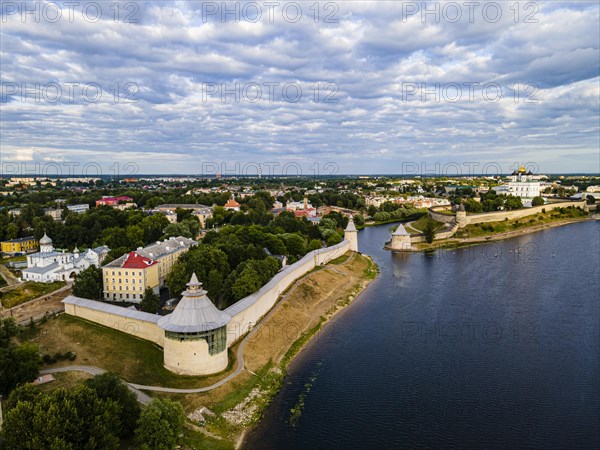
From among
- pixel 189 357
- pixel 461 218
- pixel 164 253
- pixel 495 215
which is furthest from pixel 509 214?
pixel 189 357

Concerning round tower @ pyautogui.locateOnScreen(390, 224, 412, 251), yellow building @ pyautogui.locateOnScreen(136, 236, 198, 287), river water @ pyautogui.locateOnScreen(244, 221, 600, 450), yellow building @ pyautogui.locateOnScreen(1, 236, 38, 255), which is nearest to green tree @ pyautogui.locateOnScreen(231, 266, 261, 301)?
river water @ pyautogui.locateOnScreen(244, 221, 600, 450)

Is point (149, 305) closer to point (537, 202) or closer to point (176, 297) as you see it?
point (176, 297)

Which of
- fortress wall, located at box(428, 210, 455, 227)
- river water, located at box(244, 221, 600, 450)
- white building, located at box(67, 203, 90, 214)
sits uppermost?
white building, located at box(67, 203, 90, 214)

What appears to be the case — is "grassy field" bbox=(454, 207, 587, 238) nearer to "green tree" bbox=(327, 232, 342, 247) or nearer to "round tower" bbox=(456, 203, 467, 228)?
"round tower" bbox=(456, 203, 467, 228)

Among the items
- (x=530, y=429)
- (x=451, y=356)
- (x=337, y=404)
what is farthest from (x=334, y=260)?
(x=530, y=429)

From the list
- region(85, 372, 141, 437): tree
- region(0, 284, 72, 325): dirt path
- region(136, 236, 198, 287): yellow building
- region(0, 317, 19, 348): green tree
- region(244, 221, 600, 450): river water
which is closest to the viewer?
region(85, 372, 141, 437): tree

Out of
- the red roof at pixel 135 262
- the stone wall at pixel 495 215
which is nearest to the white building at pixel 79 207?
the red roof at pixel 135 262

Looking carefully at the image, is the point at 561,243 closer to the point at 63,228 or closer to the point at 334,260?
the point at 334,260

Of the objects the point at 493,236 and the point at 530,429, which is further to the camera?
the point at 493,236
